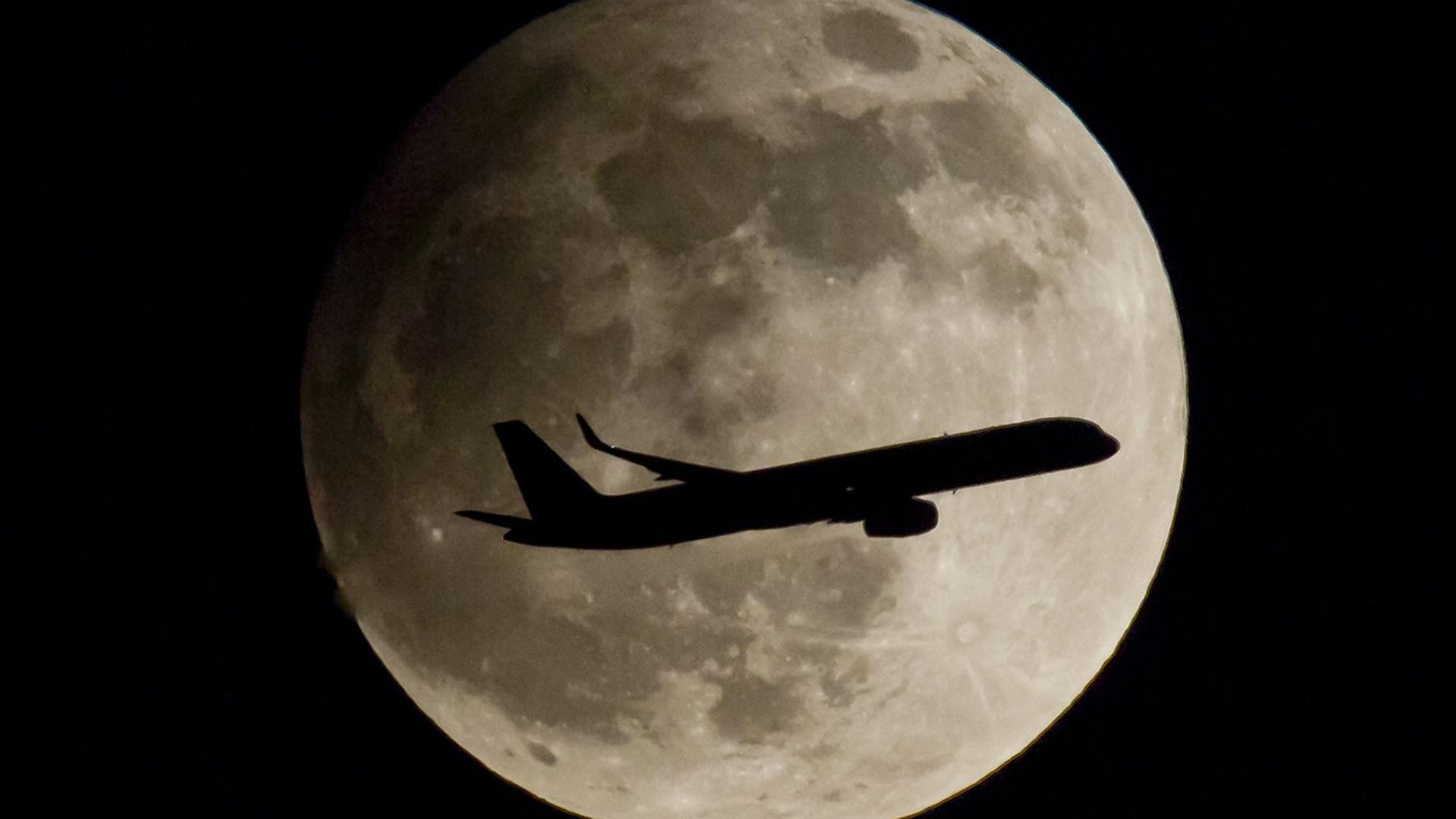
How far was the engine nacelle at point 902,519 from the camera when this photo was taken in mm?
4387

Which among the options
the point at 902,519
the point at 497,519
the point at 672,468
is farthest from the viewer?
the point at 497,519

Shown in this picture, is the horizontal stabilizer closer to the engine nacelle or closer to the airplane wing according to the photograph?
the airplane wing

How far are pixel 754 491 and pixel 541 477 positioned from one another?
931 millimetres

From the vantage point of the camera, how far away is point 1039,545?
476 cm

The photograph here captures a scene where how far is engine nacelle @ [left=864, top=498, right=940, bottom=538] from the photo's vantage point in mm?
4387

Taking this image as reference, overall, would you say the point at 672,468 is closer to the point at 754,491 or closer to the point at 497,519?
the point at 754,491

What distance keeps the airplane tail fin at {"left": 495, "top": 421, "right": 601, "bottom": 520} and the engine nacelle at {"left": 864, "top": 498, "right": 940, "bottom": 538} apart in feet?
4.02

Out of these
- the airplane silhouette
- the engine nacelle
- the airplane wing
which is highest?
the airplane wing

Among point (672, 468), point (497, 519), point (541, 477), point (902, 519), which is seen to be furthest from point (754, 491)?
point (497, 519)

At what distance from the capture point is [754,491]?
434cm

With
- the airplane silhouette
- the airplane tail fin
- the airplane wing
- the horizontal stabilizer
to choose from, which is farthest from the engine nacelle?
the horizontal stabilizer

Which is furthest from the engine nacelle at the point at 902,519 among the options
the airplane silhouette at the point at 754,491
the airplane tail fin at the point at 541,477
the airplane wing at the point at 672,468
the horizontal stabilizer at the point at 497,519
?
the horizontal stabilizer at the point at 497,519

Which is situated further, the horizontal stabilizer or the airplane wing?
the horizontal stabilizer

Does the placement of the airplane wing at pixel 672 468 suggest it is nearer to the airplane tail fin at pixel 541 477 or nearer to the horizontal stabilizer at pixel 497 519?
the airplane tail fin at pixel 541 477
